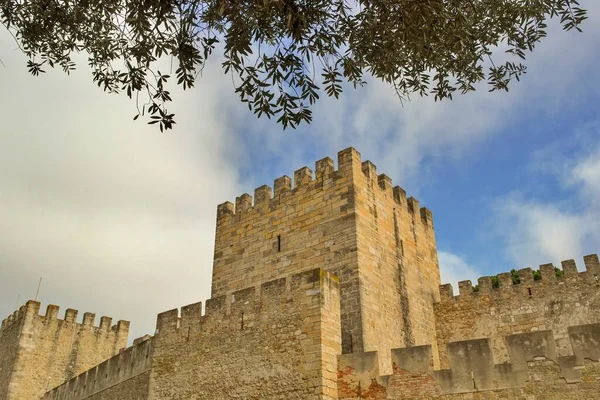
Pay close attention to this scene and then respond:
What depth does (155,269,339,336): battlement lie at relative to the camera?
11.1m

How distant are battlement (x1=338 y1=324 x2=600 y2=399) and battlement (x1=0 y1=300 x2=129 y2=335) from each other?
2071 centimetres

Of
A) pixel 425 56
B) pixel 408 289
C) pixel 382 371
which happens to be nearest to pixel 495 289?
pixel 408 289

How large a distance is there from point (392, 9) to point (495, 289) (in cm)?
1190

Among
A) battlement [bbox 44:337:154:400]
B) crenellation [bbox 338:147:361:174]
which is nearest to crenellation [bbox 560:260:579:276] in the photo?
crenellation [bbox 338:147:361:174]

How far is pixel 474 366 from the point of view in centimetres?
915

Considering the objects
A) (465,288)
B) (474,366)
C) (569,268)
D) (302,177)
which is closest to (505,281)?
(465,288)

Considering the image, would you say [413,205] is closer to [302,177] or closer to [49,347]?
[302,177]

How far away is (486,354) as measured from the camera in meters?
9.14

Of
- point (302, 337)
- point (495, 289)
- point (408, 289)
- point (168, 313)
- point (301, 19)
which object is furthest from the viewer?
point (495, 289)

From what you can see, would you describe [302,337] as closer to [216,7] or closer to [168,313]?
[168,313]

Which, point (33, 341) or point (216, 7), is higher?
point (33, 341)

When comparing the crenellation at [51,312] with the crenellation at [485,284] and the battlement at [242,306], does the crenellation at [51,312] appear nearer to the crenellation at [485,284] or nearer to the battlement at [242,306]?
the battlement at [242,306]

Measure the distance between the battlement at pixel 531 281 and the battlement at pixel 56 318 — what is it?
731 inches

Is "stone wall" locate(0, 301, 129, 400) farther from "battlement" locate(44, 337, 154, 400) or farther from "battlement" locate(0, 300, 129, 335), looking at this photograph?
"battlement" locate(44, 337, 154, 400)
